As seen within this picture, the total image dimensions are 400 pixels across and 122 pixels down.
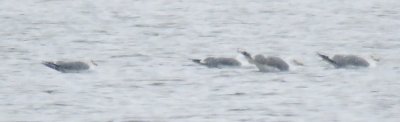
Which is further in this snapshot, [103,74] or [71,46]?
[71,46]

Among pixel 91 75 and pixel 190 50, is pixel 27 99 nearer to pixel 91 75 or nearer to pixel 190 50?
pixel 91 75

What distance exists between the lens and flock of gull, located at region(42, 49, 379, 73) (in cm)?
2903

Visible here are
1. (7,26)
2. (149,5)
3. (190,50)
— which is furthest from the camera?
(149,5)

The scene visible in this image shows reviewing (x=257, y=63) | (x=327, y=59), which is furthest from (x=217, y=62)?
(x=327, y=59)

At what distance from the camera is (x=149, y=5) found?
43.9m

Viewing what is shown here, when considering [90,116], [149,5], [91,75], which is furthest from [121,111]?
[149,5]

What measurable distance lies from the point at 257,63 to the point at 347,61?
1681 mm

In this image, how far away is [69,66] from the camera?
29.0 metres

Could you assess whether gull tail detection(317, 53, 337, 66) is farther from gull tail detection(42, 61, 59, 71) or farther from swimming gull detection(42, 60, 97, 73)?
gull tail detection(42, 61, 59, 71)

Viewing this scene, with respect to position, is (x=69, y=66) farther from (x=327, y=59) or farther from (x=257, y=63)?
(x=327, y=59)

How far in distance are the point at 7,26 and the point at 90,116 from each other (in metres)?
14.9

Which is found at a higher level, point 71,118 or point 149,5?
point 71,118

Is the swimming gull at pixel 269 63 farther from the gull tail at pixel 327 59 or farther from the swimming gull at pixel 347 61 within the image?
the swimming gull at pixel 347 61

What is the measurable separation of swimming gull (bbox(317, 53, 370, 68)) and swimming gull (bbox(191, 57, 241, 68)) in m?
1.67
